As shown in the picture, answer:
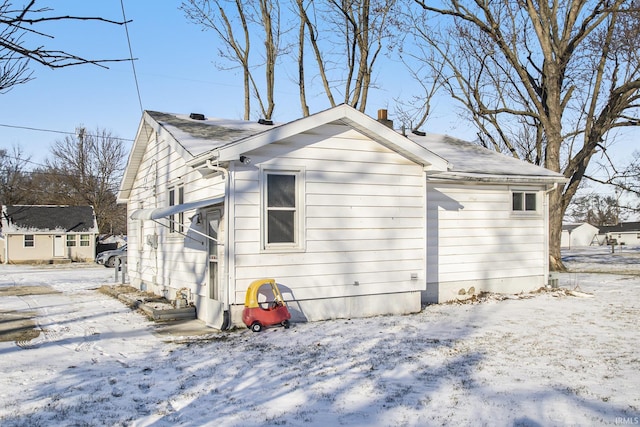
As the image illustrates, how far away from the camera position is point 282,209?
1002 cm

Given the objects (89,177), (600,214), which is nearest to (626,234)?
(600,214)

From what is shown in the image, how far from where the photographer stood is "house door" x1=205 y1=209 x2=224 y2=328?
32.4ft

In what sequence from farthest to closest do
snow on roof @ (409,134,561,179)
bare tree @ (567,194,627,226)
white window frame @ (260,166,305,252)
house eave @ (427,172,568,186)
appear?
bare tree @ (567,194,627,226) → snow on roof @ (409,134,561,179) → house eave @ (427,172,568,186) → white window frame @ (260,166,305,252)

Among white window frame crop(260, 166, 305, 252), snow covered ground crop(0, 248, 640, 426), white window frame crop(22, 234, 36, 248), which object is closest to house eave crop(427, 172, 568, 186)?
snow covered ground crop(0, 248, 640, 426)

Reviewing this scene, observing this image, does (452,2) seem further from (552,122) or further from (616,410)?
(616,410)

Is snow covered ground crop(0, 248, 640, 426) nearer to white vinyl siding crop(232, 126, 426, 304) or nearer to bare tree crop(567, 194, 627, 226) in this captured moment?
white vinyl siding crop(232, 126, 426, 304)

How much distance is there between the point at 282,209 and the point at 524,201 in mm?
6994

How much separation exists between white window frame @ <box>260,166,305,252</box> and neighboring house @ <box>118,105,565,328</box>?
0.02 m

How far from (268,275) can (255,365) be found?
2877 mm

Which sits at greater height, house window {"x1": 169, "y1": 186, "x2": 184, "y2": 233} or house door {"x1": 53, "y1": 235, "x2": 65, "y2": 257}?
house window {"x1": 169, "y1": 186, "x2": 184, "y2": 233}

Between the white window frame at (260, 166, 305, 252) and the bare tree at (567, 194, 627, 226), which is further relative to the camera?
the bare tree at (567, 194, 627, 226)

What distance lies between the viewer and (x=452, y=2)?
22.5m

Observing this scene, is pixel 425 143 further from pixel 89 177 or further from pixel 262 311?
pixel 89 177

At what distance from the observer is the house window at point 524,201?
13.9 metres
